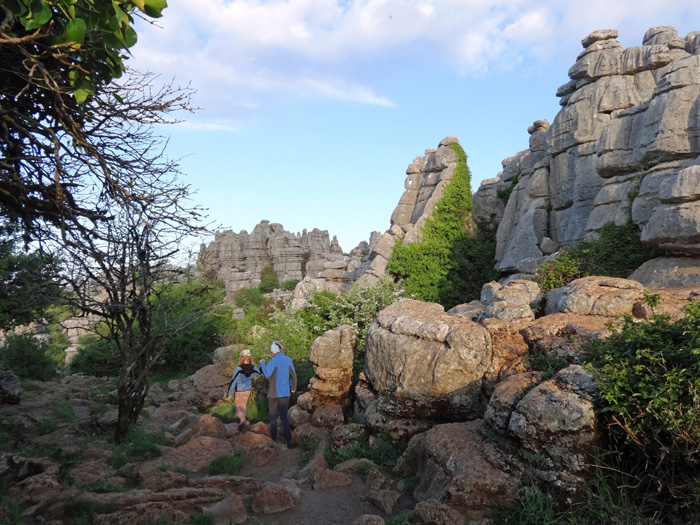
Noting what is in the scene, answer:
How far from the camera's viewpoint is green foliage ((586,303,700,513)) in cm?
426

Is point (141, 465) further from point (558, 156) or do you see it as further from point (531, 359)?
point (558, 156)

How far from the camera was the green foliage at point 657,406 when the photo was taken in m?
4.26

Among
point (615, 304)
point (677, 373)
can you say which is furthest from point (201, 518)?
point (615, 304)

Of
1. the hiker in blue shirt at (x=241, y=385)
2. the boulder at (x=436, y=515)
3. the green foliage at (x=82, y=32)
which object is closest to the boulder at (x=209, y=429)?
the hiker in blue shirt at (x=241, y=385)

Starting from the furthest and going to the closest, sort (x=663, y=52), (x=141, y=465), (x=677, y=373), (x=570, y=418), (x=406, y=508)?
1. (x=663, y=52)
2. (x=141, y=465)
3. (x=406, y=508)
4. (x=570, y=418)
5. (x=677, y=373)

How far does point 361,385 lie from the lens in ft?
32.3

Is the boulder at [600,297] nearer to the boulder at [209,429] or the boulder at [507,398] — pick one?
the boulder at [507,398]

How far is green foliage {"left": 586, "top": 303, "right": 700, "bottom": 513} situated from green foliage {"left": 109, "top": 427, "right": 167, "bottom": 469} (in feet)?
22.3

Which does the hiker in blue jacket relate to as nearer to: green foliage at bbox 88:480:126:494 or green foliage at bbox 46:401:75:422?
green foliage at bbox 88:480:126:494

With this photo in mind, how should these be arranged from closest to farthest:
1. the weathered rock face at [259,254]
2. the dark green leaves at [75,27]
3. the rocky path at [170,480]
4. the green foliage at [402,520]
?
the dark green leaves at [75,27], the green foliage at [402,520], the rocky path at [170,480], the weathered rock face at [259,254]

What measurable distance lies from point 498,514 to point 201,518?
3400mm

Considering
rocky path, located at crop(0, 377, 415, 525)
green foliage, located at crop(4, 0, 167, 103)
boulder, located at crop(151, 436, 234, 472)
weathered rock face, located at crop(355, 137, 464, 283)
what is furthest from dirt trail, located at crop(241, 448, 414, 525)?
weathered rock face, located at crop(355, 137, 464, 283)

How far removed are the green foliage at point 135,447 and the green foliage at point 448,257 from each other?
46.7 ft

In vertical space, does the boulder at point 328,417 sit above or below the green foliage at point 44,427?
below
